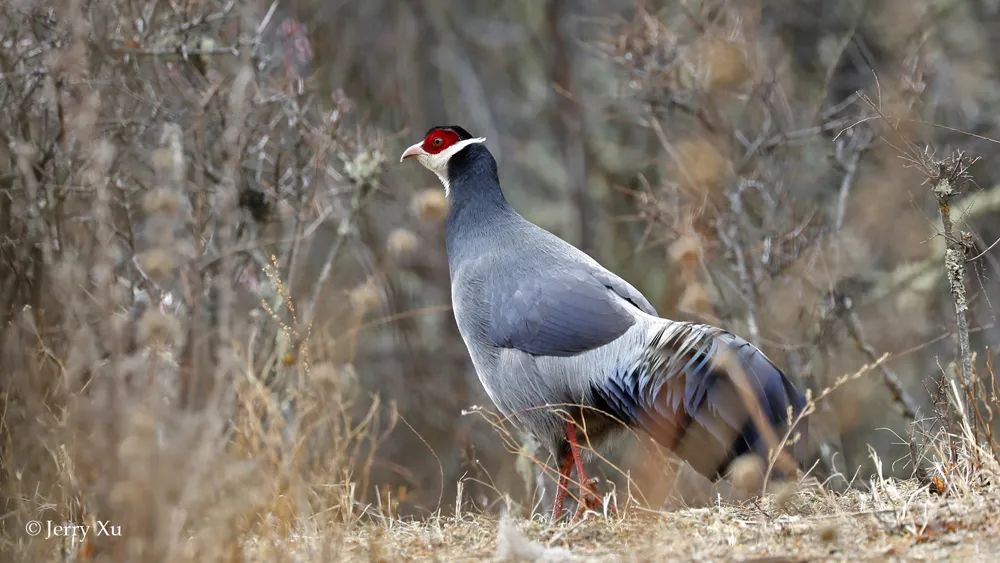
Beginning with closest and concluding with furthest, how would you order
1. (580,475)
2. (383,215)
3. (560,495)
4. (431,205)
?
(580,475) → (560,495) → (431,205) → (383,215)

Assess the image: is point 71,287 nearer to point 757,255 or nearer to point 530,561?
point 530,561

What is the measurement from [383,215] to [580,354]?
639cm

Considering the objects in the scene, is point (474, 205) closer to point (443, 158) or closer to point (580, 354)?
point (443, 158)

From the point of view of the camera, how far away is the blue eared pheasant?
16.3 ft

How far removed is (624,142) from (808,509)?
24.8 feet

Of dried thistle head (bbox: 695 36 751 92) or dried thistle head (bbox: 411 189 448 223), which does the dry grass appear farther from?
dried thistle head (bbox: 695 36 751 92)

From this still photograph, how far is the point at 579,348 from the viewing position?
18.8ft

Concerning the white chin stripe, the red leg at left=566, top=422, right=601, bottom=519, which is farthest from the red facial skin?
the red leg at left=566, top=422, right=601, bottom=519

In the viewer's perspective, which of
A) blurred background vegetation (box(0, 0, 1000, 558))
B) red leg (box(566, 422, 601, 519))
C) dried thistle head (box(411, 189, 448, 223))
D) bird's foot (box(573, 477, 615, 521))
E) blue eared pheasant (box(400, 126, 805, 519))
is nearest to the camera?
blurred background vegetation (box(0, 0, 1000, 558))

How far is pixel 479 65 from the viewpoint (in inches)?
532

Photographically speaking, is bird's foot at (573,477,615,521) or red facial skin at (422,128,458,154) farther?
red facial skin at (422,128,458,154)

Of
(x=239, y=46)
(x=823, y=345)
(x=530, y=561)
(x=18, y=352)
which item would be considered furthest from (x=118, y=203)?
(x=823, y=345)

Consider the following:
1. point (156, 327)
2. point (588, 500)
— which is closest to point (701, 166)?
point (588, 500)

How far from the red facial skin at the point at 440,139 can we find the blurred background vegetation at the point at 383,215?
33cm
